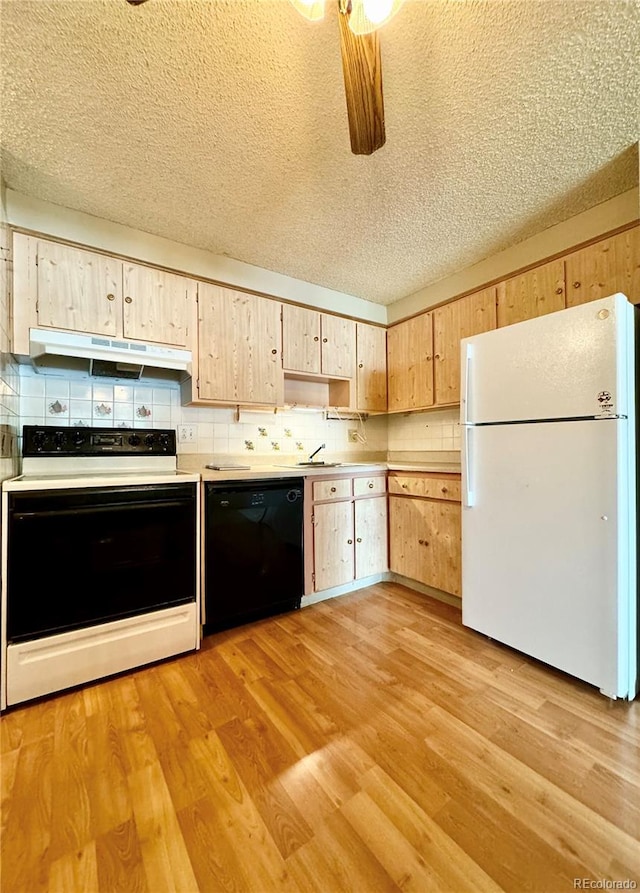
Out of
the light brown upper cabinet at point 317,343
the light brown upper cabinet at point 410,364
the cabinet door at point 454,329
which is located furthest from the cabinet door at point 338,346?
the cabinet door at point 454,329

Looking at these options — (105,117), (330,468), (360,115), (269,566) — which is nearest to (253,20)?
(360,115)

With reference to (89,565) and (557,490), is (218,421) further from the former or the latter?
(557,490)

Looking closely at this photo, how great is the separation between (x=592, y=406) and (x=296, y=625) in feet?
6.59

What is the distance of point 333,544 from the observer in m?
2.57

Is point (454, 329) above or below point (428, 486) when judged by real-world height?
above

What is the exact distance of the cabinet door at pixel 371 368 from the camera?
10.2ft

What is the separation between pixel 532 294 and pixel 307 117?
64.5 inches

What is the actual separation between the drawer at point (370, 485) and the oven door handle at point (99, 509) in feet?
4.14

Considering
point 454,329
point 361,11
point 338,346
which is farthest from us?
point 338,346

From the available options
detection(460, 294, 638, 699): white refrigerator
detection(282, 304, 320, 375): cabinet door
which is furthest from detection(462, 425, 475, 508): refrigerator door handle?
detection(282, 304, 320, 375): cabinet door

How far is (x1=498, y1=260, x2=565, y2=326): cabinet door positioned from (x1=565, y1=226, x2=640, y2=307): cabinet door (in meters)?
0.06

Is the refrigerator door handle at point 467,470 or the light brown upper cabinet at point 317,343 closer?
the refrigerator door handle at point 467,470

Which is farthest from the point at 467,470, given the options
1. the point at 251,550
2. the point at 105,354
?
the point at 105,354

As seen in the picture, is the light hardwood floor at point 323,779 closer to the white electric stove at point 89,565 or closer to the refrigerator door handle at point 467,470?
the white electric stove at point 89,565
